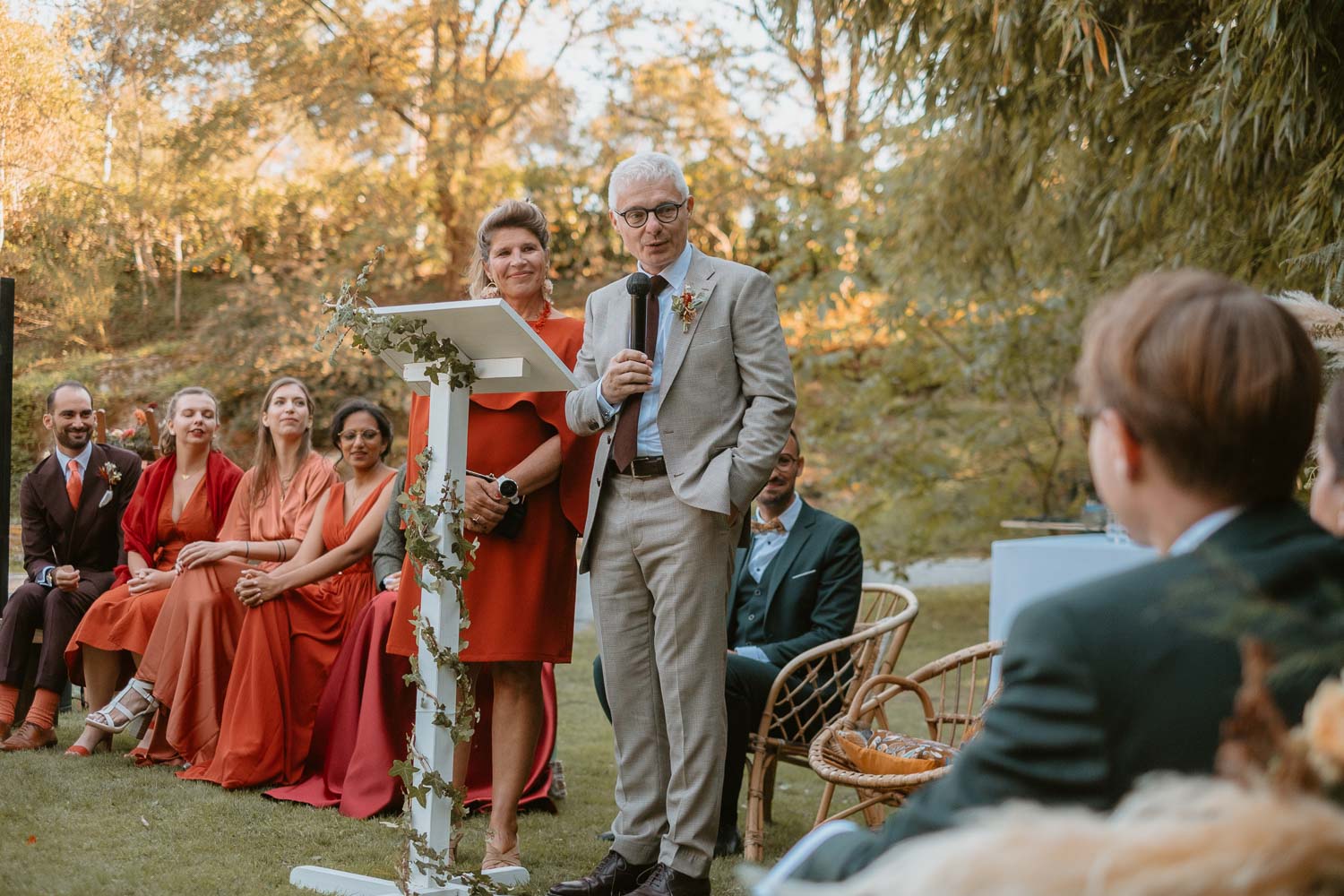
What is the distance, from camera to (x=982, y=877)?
0.87m

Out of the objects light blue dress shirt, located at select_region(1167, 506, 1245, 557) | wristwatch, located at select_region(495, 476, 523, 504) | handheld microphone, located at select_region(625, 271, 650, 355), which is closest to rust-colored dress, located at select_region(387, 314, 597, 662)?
wristwatch, located at select_region(495, 476, 523, 504)

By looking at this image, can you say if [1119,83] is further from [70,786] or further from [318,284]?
[318,284]

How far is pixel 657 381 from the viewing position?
3461mm

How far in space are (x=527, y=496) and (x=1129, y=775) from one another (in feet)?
8.67

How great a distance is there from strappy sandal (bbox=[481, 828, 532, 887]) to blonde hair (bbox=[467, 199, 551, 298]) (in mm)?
1618

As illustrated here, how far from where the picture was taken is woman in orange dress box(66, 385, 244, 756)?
5.72 meters

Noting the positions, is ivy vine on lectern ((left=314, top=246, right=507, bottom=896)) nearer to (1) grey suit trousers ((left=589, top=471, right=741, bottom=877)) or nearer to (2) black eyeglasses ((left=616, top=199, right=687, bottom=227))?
(1) grey suit trousers ((left=589, top=471, right=741, bottom=877))

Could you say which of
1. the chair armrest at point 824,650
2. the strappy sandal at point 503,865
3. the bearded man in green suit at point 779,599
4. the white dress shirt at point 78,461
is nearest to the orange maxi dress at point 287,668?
the bearded man in green suit at point 779,599

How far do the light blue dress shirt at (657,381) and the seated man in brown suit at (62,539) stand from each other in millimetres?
3634

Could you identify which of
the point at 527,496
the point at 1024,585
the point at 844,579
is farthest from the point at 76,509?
the point at 1024,585

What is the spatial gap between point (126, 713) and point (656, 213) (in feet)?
11.3

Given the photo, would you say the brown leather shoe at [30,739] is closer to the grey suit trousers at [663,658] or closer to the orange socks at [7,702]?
the orange socks at [7,702]

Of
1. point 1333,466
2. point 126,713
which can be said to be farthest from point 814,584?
point 126,713

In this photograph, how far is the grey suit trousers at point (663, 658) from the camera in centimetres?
334
